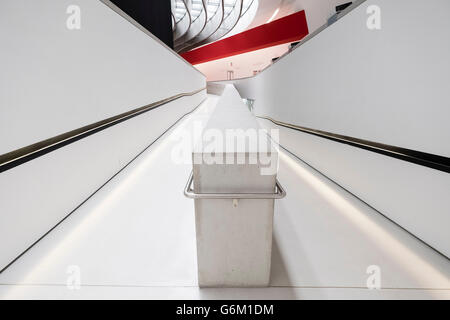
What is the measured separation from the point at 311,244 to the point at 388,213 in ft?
1.92

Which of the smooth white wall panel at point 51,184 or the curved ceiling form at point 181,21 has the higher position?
the curved ceiling form at point 181,21

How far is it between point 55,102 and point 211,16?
16709 mm

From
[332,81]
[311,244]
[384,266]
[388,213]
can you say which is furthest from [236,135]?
[332,81]

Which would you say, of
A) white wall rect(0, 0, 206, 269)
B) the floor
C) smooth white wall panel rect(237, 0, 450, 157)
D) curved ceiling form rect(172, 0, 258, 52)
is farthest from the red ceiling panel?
the floor

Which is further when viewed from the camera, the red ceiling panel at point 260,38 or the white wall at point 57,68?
the red ceiling panel at point 260,38

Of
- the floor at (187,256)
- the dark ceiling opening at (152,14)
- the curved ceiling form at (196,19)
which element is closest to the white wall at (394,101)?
the floor at (187,256)

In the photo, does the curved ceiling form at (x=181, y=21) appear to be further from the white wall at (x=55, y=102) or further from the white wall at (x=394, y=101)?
the white wall at (x=394, y=101)

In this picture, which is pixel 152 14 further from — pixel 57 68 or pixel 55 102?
pixel 55 102

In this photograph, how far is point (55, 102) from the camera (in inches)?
42.0

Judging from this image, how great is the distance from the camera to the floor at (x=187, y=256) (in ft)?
2.62

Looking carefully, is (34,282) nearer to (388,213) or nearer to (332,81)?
(388,213)

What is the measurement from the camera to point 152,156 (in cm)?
222

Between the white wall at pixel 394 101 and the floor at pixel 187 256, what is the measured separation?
0.53ft

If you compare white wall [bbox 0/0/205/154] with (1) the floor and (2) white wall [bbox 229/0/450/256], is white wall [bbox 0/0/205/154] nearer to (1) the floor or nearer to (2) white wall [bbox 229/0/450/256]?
(1) the floor
